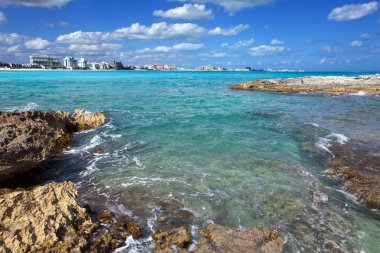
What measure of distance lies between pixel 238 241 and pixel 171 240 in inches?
68.8

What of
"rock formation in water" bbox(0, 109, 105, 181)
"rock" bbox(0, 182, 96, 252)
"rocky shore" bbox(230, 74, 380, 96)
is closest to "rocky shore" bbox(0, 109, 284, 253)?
"rock" bbox(0, 182, 96, 252)

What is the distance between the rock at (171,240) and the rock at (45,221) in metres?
1.84

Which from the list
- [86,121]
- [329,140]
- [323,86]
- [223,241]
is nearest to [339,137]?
[329,140]

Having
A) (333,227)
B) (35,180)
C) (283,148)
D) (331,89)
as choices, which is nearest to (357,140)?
(283,148)

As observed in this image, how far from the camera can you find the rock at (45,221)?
746cm

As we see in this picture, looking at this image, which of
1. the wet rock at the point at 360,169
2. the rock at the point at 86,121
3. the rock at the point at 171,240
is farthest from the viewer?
the rock at the point at 86,121

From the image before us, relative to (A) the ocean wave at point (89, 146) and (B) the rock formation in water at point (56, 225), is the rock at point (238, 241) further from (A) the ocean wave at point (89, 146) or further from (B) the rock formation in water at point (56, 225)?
(A) the ocean wave at point (89, 146)

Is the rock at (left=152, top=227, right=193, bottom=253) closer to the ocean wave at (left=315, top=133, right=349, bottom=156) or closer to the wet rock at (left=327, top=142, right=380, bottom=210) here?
the wet rock at (left=327, top=142, right=380, bottom=210)

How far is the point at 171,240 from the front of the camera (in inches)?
319

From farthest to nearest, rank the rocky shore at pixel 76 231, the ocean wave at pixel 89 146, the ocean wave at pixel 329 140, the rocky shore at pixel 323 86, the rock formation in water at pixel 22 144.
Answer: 1. the rocky shore at pixel 323 86
2. the ocean wave at pixel 329 140
3. the ocean wave at pixel 89 146
4. the rock formation in water at pixel 22 144
5. the rocky shore at pixel 76 231

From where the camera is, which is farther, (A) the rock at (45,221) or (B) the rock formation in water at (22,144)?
(B) the rock formation in water at (22,144)

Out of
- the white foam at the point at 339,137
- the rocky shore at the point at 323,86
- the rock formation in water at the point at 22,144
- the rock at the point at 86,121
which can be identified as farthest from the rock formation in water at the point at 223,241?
the rocky shore at the point at 323,86

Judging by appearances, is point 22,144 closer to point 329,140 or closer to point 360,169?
point 360,169

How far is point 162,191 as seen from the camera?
11.5 metres
